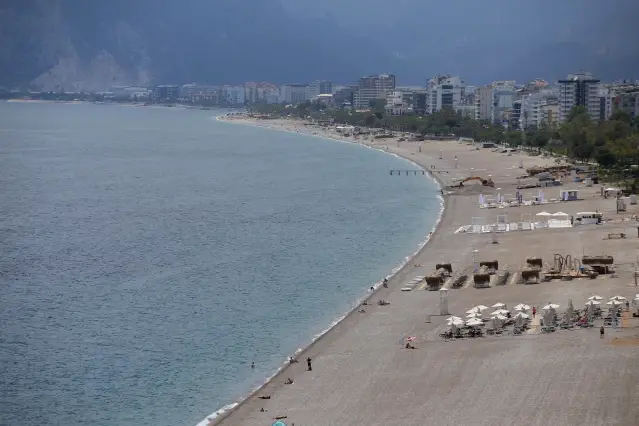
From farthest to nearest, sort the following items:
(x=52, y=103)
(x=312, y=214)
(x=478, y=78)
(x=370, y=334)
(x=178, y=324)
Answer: (x=478, y=78), (x=52, y=103), (x=312, y=214), (x=178, y=324), (x=370, y=334)

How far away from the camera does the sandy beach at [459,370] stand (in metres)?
11.0

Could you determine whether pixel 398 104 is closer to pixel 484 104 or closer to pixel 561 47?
pixel 484 104

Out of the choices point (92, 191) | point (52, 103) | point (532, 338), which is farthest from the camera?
point (52, 103)

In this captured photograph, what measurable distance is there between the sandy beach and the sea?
27.0 inches

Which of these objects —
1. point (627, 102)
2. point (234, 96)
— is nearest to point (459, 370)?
point (627, 102)

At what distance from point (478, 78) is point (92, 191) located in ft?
517

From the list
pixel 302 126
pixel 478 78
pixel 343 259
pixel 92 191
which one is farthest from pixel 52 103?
pixel 343 259

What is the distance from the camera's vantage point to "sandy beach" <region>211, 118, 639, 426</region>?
11.0 meters

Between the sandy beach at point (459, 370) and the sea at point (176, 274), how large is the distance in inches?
27.0

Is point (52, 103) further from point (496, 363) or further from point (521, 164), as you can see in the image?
point (496, 363)

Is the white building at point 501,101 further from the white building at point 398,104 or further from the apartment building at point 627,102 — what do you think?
the apartment building at point 627,102

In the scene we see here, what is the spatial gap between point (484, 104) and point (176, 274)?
54745 mm

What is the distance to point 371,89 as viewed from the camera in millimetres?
100875

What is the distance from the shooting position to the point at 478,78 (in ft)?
614
